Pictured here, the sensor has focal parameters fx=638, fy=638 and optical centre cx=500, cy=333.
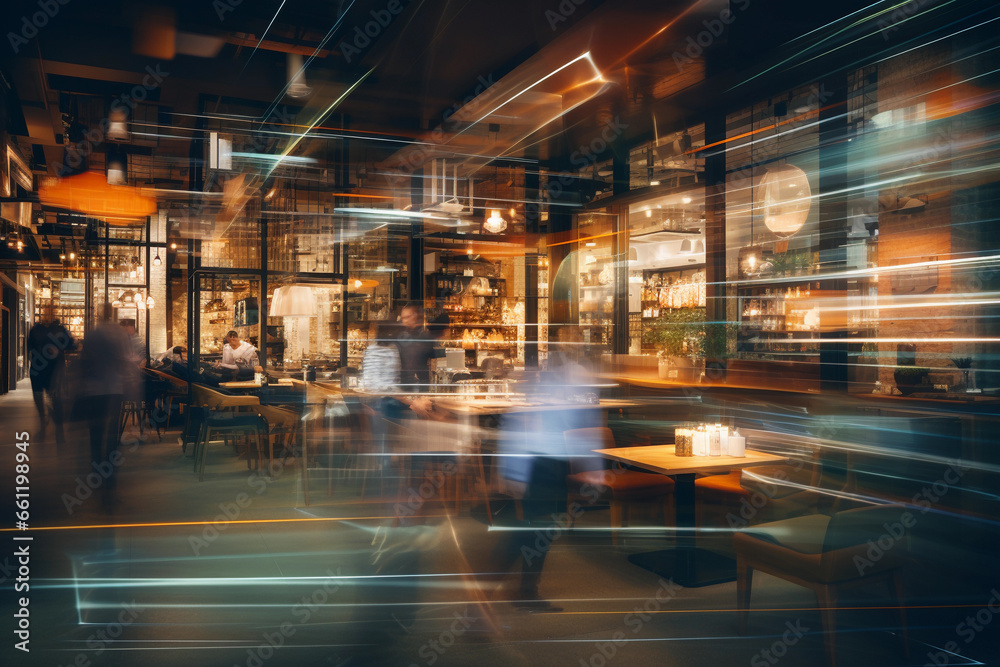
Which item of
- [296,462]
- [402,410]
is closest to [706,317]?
[402,410]

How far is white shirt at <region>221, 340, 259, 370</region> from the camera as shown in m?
8.63

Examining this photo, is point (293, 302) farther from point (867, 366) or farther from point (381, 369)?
point (867, 366)

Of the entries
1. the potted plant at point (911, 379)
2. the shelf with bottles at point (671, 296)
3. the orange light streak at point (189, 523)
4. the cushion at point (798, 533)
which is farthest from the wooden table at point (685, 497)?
the shelf with bottles at point (671, 296)

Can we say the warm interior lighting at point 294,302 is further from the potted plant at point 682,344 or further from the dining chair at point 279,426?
the potted plant at point 682,344

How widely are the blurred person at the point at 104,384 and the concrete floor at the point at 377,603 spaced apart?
1.92ft

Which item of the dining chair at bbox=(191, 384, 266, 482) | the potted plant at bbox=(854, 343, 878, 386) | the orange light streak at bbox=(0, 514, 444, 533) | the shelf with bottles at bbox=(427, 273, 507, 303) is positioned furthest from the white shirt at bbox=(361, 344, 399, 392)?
the shelf with bottles at bbox=(427, 273, 507, 303)

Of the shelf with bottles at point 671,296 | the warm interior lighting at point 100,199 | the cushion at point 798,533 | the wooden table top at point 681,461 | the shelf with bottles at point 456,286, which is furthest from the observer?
the warm interior lighting at point 100,199

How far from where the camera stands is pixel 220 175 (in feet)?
27.9

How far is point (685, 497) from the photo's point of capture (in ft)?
12.1

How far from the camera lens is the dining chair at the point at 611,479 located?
4316 mm

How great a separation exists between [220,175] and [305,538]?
5.85 metres

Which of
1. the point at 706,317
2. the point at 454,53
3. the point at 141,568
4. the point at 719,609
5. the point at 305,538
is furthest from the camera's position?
the point at 706,317

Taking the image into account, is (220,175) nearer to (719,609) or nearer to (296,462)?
(296,462)

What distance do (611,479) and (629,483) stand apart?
0.41 feet
